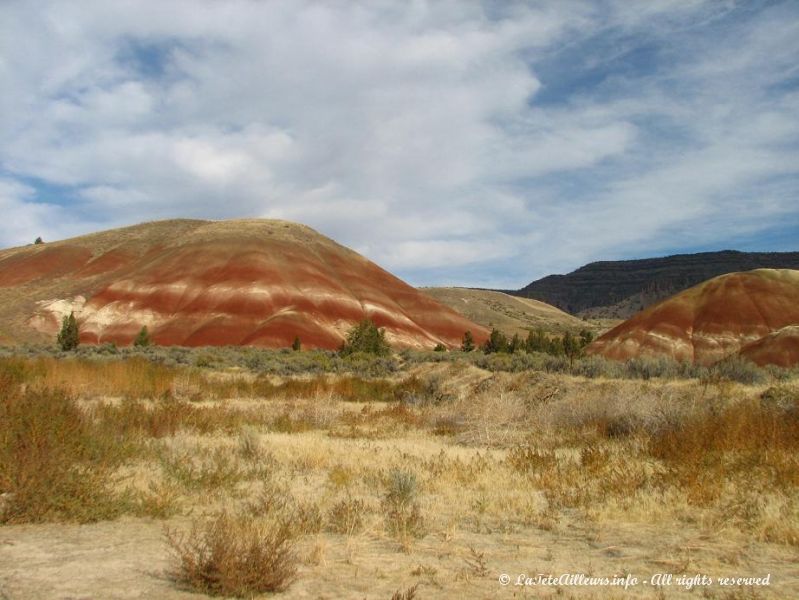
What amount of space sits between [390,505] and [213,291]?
65554 mm

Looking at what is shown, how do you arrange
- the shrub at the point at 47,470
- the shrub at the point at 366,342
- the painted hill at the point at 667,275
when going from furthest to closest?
the painted hill at the point at 667,275 < the shrub at the point at 366,342 < the shrub at the point at 47,470

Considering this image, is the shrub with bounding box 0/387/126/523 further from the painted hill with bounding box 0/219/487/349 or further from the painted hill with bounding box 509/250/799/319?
the painted hill with bounding box 509/250/799/319

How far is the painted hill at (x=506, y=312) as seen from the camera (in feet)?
423

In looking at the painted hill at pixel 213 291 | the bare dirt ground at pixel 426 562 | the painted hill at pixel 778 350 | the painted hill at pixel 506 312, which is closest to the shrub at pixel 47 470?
the bare dirt ground at pixel 426 562

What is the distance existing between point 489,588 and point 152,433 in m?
8.03

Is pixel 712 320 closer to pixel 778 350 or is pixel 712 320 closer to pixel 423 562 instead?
pixel 778 350

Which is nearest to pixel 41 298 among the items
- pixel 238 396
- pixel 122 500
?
pixel 238 396

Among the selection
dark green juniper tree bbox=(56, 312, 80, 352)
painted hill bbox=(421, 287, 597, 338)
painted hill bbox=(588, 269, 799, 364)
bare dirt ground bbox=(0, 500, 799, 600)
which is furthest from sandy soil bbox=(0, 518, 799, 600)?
painted hill bbox=(421, 287, 597, 338)

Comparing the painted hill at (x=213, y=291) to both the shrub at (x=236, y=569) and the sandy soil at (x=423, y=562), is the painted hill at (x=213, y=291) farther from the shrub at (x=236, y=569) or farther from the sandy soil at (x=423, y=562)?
the shrub at (x=236, y=569)

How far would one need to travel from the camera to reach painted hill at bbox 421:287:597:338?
129 meters

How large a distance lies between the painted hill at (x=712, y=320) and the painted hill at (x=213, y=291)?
25.4 m

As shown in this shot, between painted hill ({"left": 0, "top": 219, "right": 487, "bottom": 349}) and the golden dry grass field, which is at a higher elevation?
painted hill ({"left": 0, "top": 219, "right": 487, "bottom": 349})

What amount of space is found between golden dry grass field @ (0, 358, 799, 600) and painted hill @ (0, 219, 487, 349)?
4935 cm

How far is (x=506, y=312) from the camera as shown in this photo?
15325 cm
